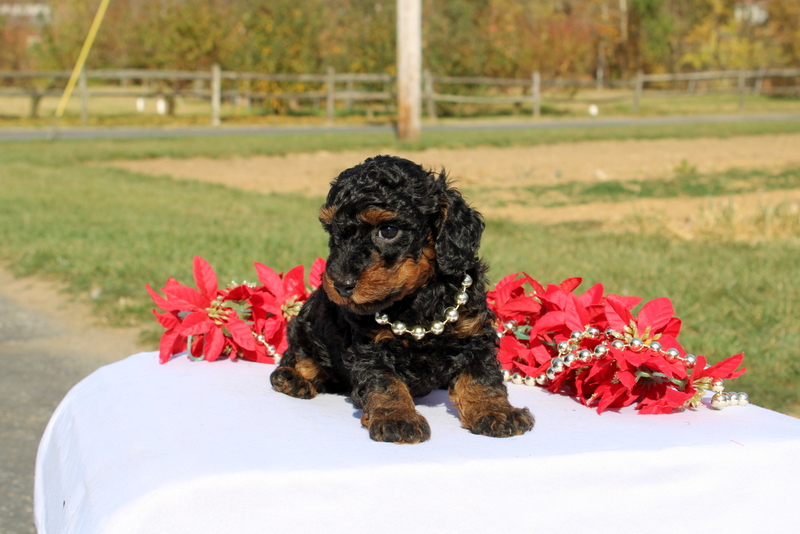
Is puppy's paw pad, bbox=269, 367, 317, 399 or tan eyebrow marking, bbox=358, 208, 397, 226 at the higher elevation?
tan eyebrow marking, bbox=358, 208, 397, 226

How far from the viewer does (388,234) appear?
2418mm

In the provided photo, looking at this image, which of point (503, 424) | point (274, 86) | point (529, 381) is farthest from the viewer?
point (274, 86)

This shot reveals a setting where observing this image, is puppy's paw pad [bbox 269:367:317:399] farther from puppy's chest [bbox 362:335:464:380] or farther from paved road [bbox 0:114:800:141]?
paved road [bbox 0:114:800:141]

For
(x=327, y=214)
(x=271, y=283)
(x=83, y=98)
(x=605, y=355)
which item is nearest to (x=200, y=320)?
(x=271, y=283)

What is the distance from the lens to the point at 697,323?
5.28m

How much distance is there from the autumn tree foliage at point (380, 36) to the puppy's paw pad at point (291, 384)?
32830 mm

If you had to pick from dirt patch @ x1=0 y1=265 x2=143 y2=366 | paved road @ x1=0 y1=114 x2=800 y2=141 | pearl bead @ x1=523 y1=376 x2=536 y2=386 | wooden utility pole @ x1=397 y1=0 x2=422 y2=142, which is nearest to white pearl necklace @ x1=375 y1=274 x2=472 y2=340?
pearl bead @ x1=523 y1=376 x2=536 y2=386

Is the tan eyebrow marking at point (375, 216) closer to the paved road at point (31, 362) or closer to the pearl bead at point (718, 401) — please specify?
the pearl bead at point (718, 401)

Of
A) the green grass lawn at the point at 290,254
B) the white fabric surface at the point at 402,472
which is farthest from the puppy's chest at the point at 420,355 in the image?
the green grass lawn at the point at 290,254

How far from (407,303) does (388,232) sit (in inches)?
11.5

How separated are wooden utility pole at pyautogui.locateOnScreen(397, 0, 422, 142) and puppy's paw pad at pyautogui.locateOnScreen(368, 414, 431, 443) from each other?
17.0 metres

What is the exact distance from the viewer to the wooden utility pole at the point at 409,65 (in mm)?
18297

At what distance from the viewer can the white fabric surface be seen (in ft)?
6.91

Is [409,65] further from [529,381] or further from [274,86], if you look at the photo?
[529,381]
